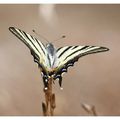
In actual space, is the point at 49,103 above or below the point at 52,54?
below

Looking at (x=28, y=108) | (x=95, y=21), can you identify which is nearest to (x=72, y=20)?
(x=95, y=21)

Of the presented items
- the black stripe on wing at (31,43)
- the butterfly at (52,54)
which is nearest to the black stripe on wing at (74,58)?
the butterfly at (52,54)

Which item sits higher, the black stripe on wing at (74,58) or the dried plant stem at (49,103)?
the black stripe on wing at (74,58)

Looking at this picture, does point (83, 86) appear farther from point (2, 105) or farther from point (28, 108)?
point (2, 105)

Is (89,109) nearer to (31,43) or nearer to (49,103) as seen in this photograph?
(49,103)

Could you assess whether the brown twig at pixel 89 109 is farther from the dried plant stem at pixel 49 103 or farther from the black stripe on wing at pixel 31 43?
the black stripe on wing at pixel 31 43

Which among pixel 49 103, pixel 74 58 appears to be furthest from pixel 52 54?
pixel 49 103
